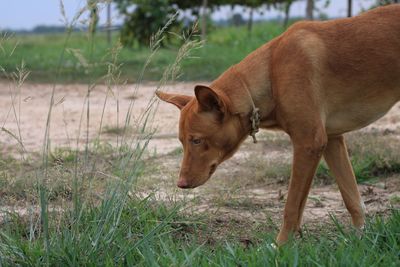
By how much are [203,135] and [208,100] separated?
0.75 ft

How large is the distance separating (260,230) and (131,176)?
123 cm

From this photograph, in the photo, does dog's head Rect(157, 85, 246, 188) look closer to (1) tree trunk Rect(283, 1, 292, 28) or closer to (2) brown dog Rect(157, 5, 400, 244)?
(2) brown dog Rect(157, 5, 400, 244)

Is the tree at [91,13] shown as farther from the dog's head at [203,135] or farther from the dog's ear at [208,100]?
the dog's head at [203,135]

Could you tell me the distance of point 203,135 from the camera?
4809mm

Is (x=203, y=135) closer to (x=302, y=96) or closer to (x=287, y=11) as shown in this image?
(x=302, y=96)

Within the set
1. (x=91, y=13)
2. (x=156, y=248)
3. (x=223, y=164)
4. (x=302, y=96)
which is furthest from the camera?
(x=223, y=164)

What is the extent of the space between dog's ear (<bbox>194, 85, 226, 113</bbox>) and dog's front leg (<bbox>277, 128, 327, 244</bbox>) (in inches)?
18.4

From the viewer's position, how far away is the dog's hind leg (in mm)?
5223

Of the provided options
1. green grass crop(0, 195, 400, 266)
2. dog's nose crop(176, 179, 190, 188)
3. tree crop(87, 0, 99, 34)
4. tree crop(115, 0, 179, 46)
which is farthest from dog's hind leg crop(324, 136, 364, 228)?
tree crop(115, 0, 179, 46)

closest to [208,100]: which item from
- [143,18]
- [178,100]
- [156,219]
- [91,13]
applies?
[178,100]

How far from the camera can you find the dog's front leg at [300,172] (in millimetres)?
4723

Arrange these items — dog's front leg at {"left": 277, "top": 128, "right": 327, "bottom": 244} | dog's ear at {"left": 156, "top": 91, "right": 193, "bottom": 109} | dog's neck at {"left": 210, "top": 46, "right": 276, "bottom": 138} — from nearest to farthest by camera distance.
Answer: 1. dog's front leg at {"left": 277, "top": 128, "right": 327, "bottom": 244}
2. dog's neck at {"left": 210, "top": 46, "right": 276, "bottom": 138}
3. dog's ear at {"left": 156, "top": 91, "right": 193, "bottom": 109}

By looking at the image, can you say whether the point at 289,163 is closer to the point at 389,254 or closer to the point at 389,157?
the point at 389,157

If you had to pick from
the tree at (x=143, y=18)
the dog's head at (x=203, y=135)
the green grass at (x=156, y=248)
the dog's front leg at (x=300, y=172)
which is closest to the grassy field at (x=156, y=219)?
the green grass at (x=156, y=248)
